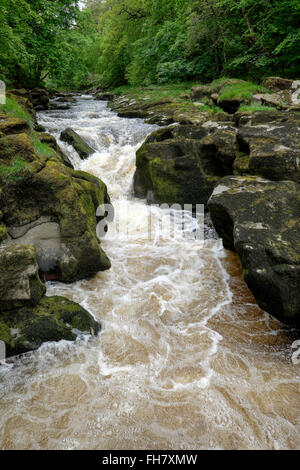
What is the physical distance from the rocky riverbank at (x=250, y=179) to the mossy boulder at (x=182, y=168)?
0.09 ft

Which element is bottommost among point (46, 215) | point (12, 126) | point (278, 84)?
point (46, 215)

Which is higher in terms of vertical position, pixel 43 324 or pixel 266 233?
pixel 266 233

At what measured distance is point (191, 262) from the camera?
549 cm

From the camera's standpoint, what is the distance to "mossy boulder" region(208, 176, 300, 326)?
10.9 feet

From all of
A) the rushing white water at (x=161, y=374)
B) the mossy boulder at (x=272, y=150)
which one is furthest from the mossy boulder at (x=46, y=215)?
the mossy boulder at (x=272, y=150)

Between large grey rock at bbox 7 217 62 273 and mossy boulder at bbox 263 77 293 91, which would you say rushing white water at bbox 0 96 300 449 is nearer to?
large grey rock at bbox 7 217 62 273

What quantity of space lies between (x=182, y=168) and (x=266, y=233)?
4372 mm

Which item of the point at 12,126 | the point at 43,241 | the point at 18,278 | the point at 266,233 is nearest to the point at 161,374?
the point at 18,278

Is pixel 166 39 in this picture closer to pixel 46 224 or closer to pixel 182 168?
pixel 182 168

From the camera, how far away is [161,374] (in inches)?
124

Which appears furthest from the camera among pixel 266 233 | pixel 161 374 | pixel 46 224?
pixel 46 224

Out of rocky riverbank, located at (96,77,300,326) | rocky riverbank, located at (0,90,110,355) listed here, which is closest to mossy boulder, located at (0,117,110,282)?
rocky riverbank, located at (0,90,110,355)

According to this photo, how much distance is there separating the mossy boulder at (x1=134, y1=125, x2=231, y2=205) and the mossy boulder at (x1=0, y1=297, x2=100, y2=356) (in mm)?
4973
